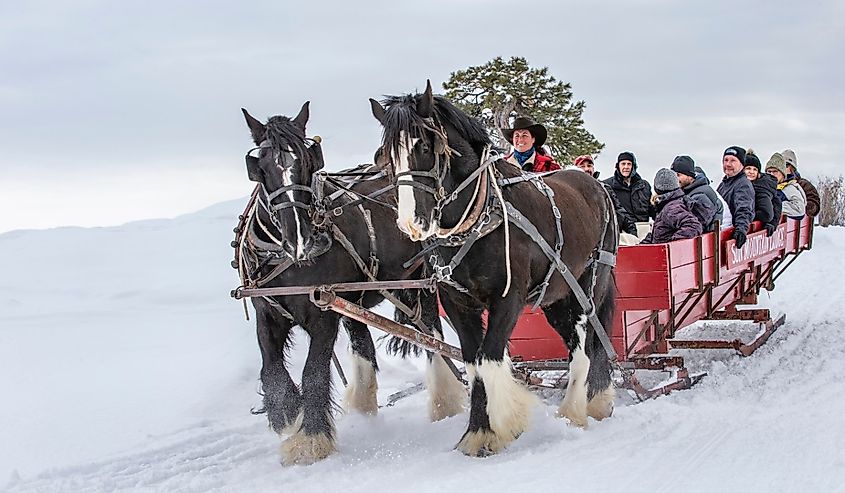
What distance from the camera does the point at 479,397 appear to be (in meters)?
4.88

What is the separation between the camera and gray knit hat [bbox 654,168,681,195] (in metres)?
7.48

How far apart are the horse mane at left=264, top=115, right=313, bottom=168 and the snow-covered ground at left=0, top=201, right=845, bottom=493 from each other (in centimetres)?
178

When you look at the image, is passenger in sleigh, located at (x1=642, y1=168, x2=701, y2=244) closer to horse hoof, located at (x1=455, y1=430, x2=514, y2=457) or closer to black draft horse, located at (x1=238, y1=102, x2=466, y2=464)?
black draft horse, located at (x1=238, y1=102, x2=466, y2=464)

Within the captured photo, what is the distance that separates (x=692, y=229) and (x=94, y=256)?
782 centimetres

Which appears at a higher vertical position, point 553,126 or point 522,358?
point 553,126

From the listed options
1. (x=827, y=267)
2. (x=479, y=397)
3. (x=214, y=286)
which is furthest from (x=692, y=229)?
(x=827, y=267)

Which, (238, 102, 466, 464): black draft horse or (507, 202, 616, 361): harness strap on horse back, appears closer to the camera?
(238, 102, 466, 464): black draft horse

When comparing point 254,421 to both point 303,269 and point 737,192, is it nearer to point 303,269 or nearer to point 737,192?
point 303,269

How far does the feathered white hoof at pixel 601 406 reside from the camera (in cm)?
579

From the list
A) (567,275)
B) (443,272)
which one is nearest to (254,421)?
(443,272)

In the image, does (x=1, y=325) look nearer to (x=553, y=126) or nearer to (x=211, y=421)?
(x=211, y=421)

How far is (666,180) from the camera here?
7480 millimetres

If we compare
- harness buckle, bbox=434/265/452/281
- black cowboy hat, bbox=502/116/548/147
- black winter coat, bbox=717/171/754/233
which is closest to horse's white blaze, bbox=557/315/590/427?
harness buckle, bbox=434/265/452/281

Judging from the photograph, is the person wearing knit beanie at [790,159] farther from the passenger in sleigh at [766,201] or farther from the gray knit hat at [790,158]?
the passenger in sleigh at [766,201]
